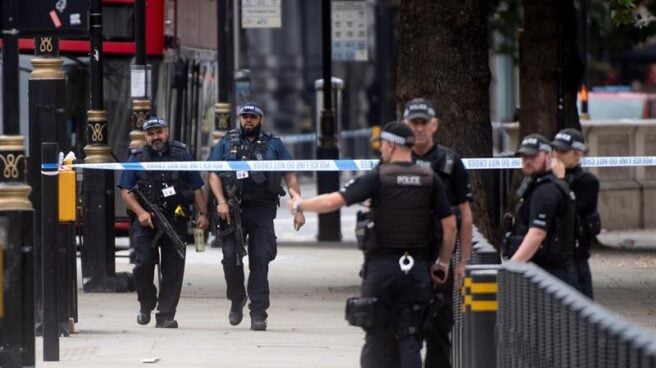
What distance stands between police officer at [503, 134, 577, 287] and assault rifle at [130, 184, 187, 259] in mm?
3716

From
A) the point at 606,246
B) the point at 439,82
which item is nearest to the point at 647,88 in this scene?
the point at 606,246

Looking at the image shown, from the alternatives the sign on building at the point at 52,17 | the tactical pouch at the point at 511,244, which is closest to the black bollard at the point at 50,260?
the sign on building at the point at 52,17

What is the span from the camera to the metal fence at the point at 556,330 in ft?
18.1

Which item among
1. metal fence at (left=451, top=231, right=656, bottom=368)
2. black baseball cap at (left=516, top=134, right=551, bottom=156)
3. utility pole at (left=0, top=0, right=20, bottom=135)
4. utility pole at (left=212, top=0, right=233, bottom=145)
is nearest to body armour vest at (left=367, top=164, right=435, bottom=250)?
metal fence at (left=451, top=231, right=656, bottom=368)

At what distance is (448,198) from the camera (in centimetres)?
1045

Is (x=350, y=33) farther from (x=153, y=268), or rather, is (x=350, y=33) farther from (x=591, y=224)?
(x=591, y=224)

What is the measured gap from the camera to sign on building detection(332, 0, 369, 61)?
2725cm

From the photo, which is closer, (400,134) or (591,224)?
(400,134)

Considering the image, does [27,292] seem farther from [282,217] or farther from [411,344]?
[282,217]

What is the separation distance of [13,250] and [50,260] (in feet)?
6.05

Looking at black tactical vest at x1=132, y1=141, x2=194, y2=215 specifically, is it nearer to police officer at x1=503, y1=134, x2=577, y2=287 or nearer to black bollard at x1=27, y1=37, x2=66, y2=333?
black bollard at x1=27, y1=37, x2=66, y2=333

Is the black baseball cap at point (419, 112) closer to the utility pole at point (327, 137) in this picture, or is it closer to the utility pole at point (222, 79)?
the utility pole at point (222, 79)

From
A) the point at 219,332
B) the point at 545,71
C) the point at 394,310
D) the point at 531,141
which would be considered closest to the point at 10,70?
the point at 394,310

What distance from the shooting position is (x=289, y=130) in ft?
157
